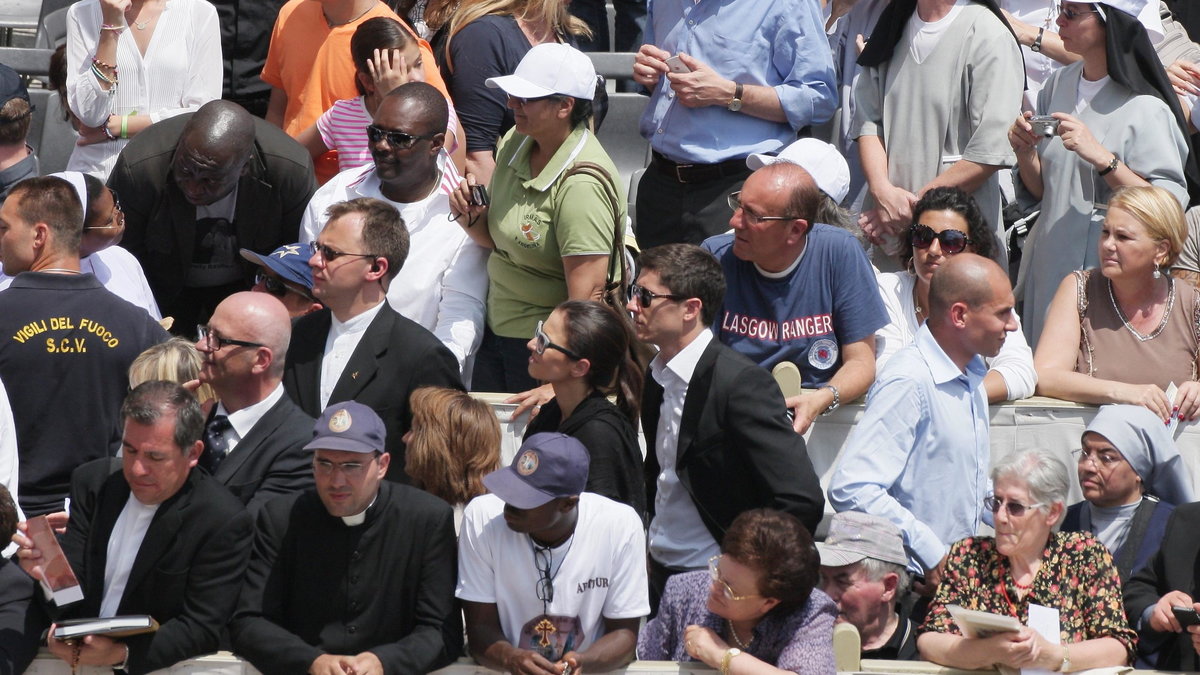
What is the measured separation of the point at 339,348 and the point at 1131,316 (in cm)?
284

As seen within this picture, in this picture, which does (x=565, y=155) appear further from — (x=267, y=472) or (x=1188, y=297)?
(x=1188, y=297)

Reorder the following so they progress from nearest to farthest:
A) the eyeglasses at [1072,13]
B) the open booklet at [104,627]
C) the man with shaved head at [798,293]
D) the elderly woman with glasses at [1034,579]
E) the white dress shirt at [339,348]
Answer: the open booklet at [104,627]
the elderly woman with glasses at [1034,579]
the white dress shirt at [339,348]
the man with shaved head at [798,293]
the eyeglasses at [1072,13]

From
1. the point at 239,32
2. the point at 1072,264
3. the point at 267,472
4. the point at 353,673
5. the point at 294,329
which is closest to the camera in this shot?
the point at 353,673

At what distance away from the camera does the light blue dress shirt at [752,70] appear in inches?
262

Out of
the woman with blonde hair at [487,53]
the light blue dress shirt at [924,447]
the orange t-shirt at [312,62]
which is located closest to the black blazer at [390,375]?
the light blue dress shirt at [924,447]

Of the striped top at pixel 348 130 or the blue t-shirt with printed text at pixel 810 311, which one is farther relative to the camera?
the striped top at pixel 348 130

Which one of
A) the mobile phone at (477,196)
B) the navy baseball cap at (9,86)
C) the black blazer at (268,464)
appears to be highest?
the navy baseball cap at (9,86)

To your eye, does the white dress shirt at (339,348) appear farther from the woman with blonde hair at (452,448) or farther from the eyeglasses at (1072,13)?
the eyeglasses at (1072,13)

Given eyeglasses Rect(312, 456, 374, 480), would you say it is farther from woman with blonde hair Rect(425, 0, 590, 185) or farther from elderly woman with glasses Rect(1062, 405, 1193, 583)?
woman with blonde hair Rect(425, 0, 590, 185)

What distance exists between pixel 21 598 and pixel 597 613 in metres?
1.60

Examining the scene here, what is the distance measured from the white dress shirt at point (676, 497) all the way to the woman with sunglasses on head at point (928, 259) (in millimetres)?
992

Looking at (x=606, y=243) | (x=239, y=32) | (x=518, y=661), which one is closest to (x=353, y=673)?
(x=518, y=661)

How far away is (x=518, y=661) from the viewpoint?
173 inches

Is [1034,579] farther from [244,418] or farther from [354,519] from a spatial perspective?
[244,418]
